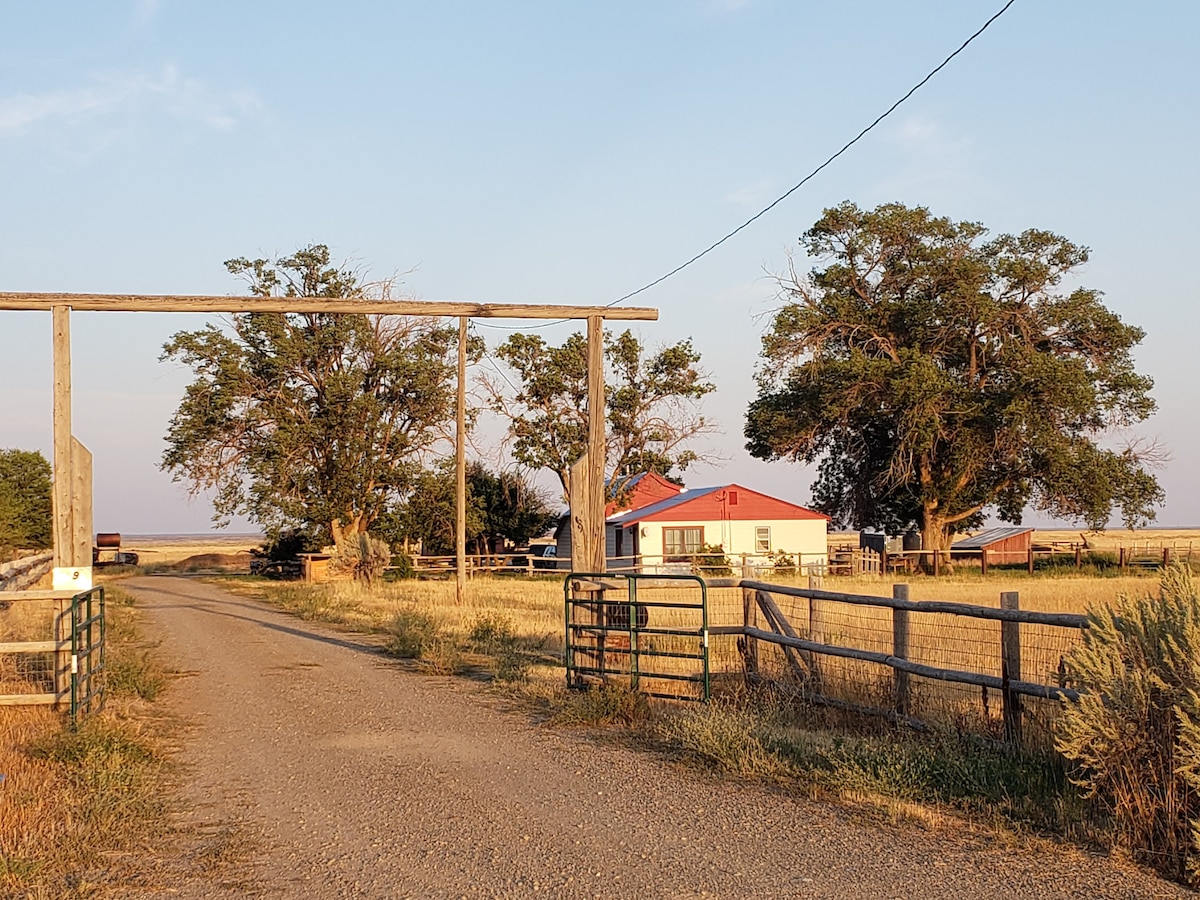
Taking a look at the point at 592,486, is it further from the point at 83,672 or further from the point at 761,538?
the point at 761,538

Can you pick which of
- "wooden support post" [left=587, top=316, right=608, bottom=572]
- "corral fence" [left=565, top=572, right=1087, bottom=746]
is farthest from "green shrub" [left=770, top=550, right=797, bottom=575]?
"wooden support post" [left=587, top=316, right=608, bottom=572]

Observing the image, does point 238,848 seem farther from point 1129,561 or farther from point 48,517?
point 48,517

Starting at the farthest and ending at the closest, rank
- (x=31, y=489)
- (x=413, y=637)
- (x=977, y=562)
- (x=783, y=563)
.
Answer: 1. (x=31, y=489)
2. (x=977, y=562)
3. (x=783, y=563)
4. (x=413, y=637)

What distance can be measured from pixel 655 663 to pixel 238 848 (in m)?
8.57

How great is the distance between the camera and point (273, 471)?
48.3 m

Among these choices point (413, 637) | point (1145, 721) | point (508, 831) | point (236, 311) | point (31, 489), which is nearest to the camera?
point (1145, 721)

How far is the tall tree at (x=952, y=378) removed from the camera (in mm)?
44656

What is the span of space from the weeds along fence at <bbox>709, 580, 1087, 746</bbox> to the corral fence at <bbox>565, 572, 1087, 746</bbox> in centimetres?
1

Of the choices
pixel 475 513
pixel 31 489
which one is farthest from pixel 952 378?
pixel 31 489

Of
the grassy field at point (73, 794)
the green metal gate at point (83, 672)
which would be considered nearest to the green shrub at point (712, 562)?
the green metal gate at point (83, 672)

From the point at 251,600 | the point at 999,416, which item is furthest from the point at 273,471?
the point at 999,416

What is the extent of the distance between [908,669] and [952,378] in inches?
1520

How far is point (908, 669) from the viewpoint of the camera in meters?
10.3

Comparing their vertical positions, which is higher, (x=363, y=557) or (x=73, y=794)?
(x=363, y=557)
